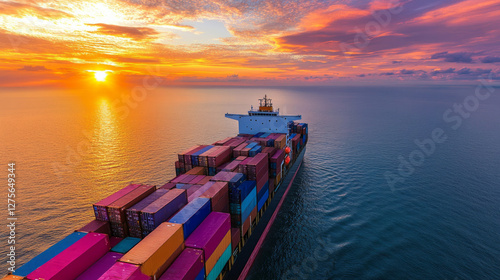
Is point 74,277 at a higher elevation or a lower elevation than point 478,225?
higher

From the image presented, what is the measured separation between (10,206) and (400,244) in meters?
51.3

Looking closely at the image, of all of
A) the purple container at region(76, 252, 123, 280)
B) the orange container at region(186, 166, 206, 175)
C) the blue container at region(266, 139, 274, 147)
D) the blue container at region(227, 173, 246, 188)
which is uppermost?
the blue container at region(266, 139, 274, 147)

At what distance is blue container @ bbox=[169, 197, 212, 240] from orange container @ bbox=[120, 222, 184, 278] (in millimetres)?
790

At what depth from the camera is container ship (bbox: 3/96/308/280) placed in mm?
10731

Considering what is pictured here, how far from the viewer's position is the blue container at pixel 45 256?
10.1m

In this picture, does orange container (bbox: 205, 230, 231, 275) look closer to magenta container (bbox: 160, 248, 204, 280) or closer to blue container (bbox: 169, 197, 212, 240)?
magenta container (bbox: 160, 248, 204, 280)

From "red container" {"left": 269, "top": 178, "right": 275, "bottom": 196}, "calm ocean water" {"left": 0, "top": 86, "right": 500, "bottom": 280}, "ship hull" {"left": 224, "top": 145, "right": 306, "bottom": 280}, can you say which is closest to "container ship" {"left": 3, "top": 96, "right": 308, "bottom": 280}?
"ship hull" {"left": 224, "top": 145, "right": 306, "bottom": 280}

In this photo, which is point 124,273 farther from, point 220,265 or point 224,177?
point 224,177

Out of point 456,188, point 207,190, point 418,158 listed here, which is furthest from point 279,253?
point 418,158

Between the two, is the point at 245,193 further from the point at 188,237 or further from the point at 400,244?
the point at 400,244

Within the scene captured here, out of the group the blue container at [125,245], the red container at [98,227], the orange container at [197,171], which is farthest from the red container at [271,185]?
the red container at [98,227]

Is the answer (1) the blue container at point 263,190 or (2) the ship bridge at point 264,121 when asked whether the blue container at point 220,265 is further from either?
(2) the ship bridge at point 264,121

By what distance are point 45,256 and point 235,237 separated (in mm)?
12153

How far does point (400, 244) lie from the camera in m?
24.8
